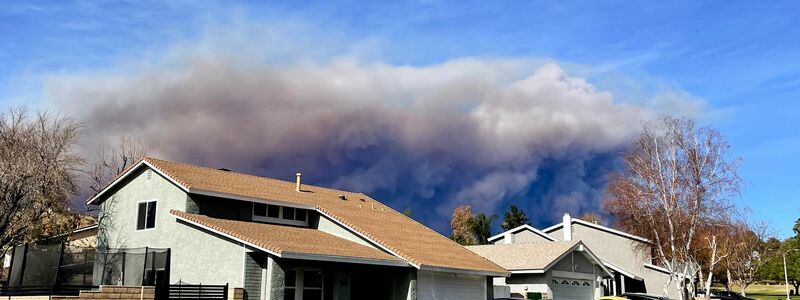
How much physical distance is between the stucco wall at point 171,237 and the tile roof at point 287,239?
0.50 meters

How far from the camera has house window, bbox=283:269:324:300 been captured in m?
26.3

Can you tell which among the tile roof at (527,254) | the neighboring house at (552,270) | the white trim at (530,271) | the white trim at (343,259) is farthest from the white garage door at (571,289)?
the white trim at (343,259)

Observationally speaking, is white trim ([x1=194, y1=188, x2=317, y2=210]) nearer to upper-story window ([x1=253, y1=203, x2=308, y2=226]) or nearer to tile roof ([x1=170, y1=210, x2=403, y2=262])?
upper-story window ([x1=253, y1=203, x2=308, y2=226])

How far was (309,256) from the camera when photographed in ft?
80.5

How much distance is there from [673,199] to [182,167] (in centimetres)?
2489

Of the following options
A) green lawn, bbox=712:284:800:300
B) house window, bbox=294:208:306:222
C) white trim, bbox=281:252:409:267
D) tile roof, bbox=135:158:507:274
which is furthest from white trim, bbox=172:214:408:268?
green lawn, bbox=712:284:800:300

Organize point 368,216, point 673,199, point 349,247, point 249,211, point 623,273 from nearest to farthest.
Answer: point 349,247 < point 249,211 < point 368,216 < point 673,199 < point 623,273

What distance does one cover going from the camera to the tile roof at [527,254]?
3769 cm

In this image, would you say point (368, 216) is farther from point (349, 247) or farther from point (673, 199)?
point (673, 199)

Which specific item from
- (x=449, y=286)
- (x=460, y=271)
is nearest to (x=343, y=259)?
(x=460, y=271)

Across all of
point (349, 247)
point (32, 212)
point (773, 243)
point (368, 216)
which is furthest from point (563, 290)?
point (773, 243)

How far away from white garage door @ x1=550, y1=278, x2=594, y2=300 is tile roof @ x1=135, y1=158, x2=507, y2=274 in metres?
6.42

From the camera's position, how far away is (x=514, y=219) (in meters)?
87.8

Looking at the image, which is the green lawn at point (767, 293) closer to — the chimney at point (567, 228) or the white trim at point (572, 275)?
the chimney at point (567, 228)
